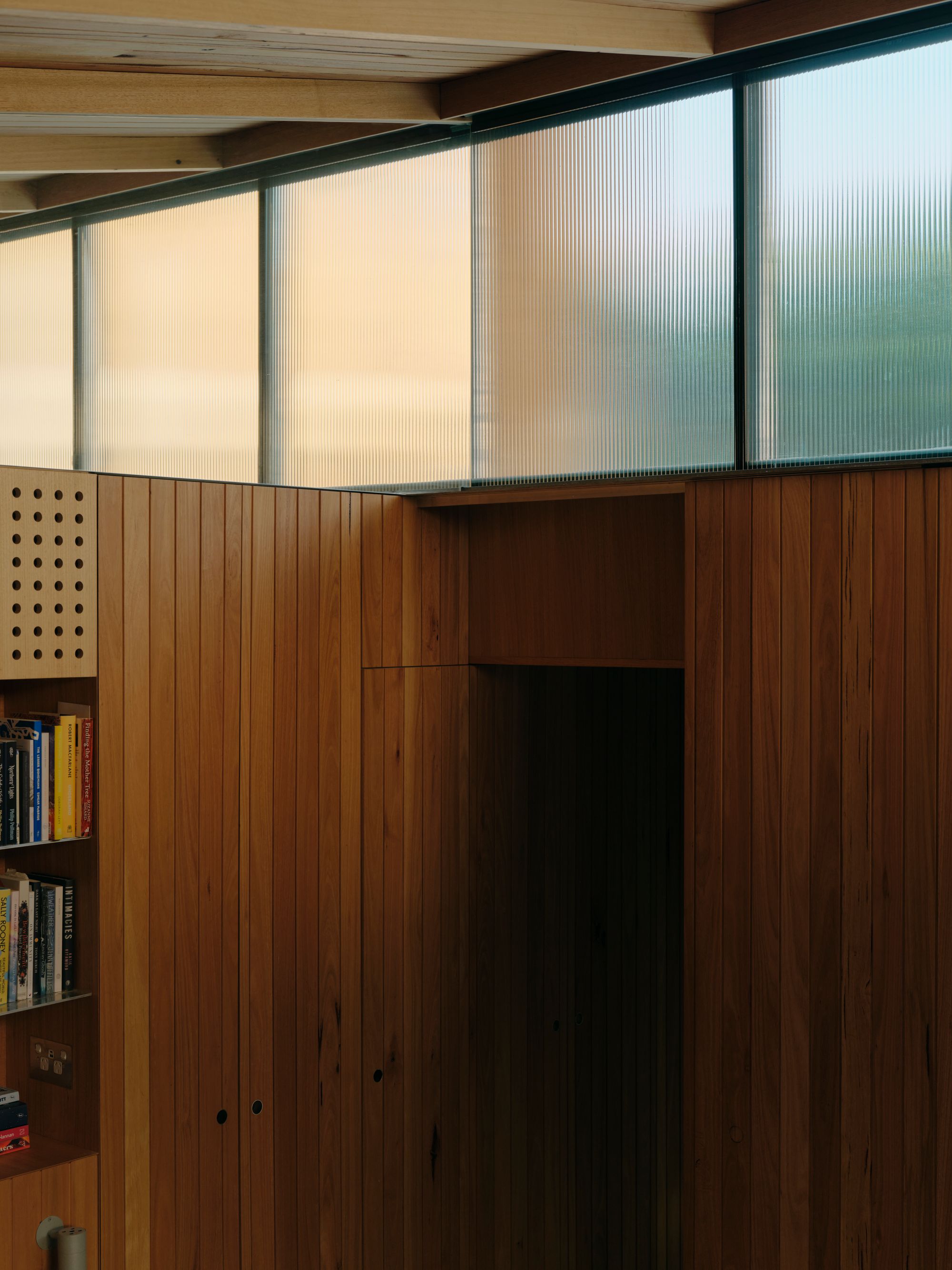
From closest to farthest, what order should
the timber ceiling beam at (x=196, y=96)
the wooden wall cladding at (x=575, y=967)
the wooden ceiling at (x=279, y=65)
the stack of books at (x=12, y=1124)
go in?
the wooden ceiling at (x=279, y=65)
the timber ceiling beam at (x=196, y=96)
the stack of books at (x=12, y=1124)
the wooden wall cladding at (x=575, y=967)

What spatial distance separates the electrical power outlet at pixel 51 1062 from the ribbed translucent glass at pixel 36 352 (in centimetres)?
164

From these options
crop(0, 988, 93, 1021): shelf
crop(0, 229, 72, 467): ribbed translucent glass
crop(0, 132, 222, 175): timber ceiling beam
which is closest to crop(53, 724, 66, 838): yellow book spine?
crop(0, 988, 93, 1021): shelf

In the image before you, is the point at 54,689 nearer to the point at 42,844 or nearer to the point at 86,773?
the point at 86,773

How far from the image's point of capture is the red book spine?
3574 mm

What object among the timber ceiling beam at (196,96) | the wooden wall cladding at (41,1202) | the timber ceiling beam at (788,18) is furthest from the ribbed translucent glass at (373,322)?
the wooden wall cladding at (41,1202)

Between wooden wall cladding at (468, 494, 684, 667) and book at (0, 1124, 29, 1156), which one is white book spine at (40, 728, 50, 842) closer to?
book at (0, 1124, 29, 1156)

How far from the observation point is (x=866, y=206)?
361 centimetres

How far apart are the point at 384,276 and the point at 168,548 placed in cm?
130

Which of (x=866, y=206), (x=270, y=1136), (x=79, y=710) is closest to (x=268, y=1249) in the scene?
(x=270, y=1136)

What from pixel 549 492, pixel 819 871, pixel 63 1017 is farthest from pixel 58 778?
pixel 819 871

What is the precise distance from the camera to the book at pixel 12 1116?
361 cm

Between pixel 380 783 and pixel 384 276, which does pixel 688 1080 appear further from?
pixel 384 276

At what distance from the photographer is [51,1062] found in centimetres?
371

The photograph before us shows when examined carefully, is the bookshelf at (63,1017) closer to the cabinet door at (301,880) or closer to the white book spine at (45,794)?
the white book spine at (45,794)
